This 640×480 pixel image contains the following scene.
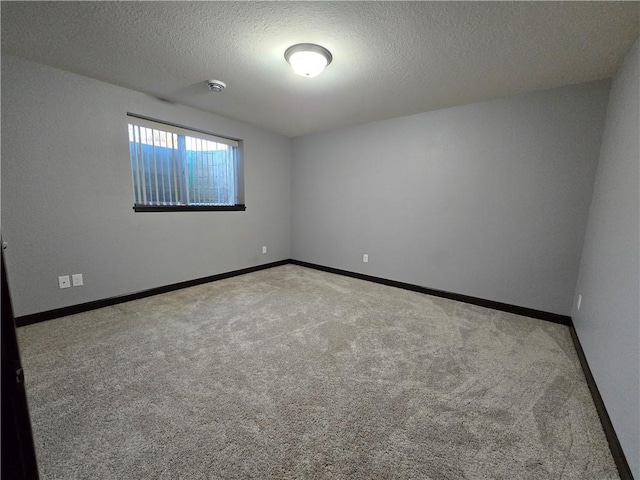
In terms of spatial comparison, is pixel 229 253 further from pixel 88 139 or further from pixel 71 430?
pixel 71 430

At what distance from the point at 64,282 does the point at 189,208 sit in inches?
56.0

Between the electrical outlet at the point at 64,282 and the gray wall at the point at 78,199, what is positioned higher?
the gray wall at the point at 78,199

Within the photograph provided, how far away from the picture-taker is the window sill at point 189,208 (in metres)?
3.08

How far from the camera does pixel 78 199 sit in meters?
2.62

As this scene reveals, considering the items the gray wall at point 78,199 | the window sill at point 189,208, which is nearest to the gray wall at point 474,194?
the window sill at point 189,208

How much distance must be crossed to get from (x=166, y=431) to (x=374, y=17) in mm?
2589

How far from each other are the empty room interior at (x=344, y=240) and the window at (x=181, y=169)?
1.2 inches

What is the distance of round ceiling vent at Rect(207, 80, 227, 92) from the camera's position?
2.58 m

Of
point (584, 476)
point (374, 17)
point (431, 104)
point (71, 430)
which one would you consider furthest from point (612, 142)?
point (71, 430)

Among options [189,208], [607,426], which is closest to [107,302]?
[189,208]

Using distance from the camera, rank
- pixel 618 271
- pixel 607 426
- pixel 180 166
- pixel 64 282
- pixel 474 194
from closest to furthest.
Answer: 1. pixel 607 426
2. pixel 618 271
3. pixel 64 282
4. pixel 474 194
5. pixel 180 166

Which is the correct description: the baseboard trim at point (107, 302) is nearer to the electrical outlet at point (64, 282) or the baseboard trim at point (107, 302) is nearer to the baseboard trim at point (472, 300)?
the electrical outlet at point (64, 282)

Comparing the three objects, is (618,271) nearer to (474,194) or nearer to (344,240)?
(474,194)

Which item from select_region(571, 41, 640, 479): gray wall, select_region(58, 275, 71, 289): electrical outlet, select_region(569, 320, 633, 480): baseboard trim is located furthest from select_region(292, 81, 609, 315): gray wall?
select_region(58, 275, 71, 289): electrical outlet
